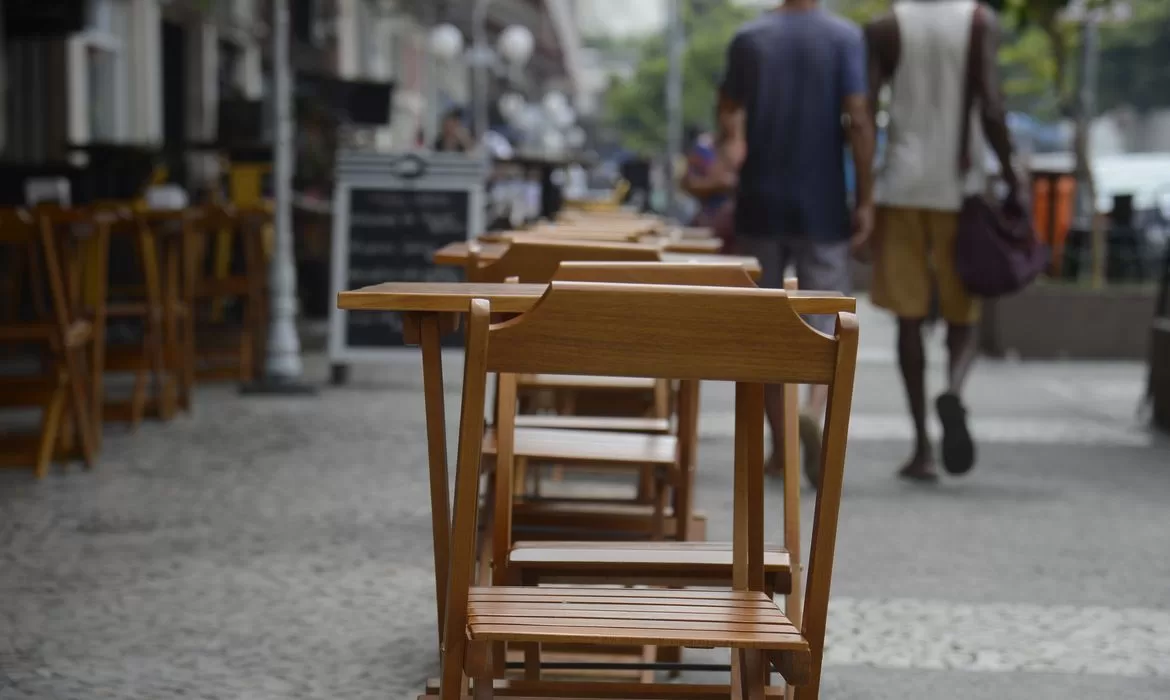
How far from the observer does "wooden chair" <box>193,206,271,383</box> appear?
32.0ft

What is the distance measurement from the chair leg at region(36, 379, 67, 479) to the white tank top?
3.35 meters

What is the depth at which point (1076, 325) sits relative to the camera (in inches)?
512

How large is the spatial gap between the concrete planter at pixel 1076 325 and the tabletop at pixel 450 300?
10262 millimetres

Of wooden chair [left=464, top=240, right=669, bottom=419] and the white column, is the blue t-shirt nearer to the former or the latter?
wooden chair [left=464, top=240, right=669, bottom=419]

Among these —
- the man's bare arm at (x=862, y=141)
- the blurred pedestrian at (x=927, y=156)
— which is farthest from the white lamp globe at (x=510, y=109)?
the man's bare arm at (x=862, y=141)

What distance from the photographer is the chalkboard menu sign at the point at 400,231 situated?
10.3 m

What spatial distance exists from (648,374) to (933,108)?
4.74 metres

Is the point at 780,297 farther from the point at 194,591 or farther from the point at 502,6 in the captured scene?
the point at 502,6

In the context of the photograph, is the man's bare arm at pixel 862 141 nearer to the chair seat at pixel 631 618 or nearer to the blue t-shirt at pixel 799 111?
the blue t-shirt at pixel 799 111

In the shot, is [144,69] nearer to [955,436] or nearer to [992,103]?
[992,103]

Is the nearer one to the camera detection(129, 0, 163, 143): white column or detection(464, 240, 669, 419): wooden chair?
detection(464, 240, 669, 419): wooden chair

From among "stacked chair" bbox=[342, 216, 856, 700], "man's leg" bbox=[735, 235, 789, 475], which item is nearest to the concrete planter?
"man's leg" bbox=[735, 235, 789, 475]

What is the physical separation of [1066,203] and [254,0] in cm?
988

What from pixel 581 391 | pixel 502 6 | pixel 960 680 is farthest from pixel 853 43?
pixel 502 6
